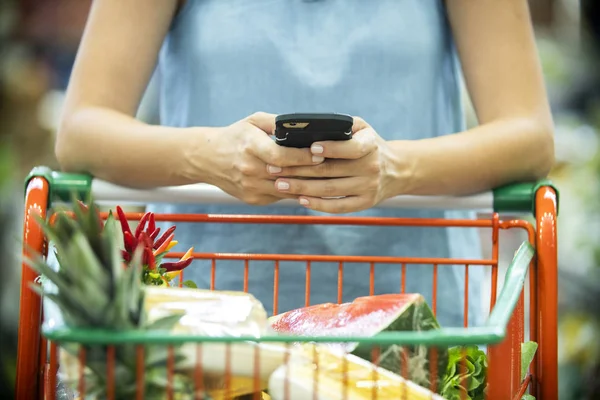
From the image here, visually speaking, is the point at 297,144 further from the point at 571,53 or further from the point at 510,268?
the point at 571,53

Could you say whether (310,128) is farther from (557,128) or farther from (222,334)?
(557,128)

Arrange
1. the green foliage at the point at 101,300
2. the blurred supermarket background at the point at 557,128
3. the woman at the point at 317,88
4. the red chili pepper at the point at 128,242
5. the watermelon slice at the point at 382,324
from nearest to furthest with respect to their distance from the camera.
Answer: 1. the green foliage at the point at 101,300
2. the watermelon slice at the point at 382,324
3. the red chili pepper at the point at 128,242
4. the woman at the point at 317,88
5. the blurred supermarket background at the point at 557,128

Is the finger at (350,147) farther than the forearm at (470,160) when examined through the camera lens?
No

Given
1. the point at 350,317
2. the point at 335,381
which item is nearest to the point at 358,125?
the point at 350,317

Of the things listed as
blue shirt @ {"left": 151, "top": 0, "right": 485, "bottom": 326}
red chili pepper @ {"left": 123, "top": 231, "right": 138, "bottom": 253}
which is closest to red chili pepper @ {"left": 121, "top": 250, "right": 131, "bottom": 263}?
red chili pepper @ {"left": 123, "top": 231, "right": 138, "bottom": 253}

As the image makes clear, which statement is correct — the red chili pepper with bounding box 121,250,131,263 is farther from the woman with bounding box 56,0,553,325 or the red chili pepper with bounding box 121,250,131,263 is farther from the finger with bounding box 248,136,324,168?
the woman with bounding box 56,0,553,325

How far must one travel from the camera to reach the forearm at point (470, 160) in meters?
1.19

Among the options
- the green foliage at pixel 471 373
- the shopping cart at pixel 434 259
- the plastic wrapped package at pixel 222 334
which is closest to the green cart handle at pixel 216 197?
the shopping cart at pixel 434 259

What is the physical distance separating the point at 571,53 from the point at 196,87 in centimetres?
201

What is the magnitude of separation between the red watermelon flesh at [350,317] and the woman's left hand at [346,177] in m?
0.20

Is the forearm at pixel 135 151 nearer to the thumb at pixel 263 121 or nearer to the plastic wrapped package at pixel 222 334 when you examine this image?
the thumb at pixel 263 121

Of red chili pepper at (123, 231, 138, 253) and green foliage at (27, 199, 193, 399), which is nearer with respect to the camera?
green foliage at (27, 199, 193, 399)

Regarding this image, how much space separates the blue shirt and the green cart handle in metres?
0.19

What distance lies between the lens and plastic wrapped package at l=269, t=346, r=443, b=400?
2.14 ft
